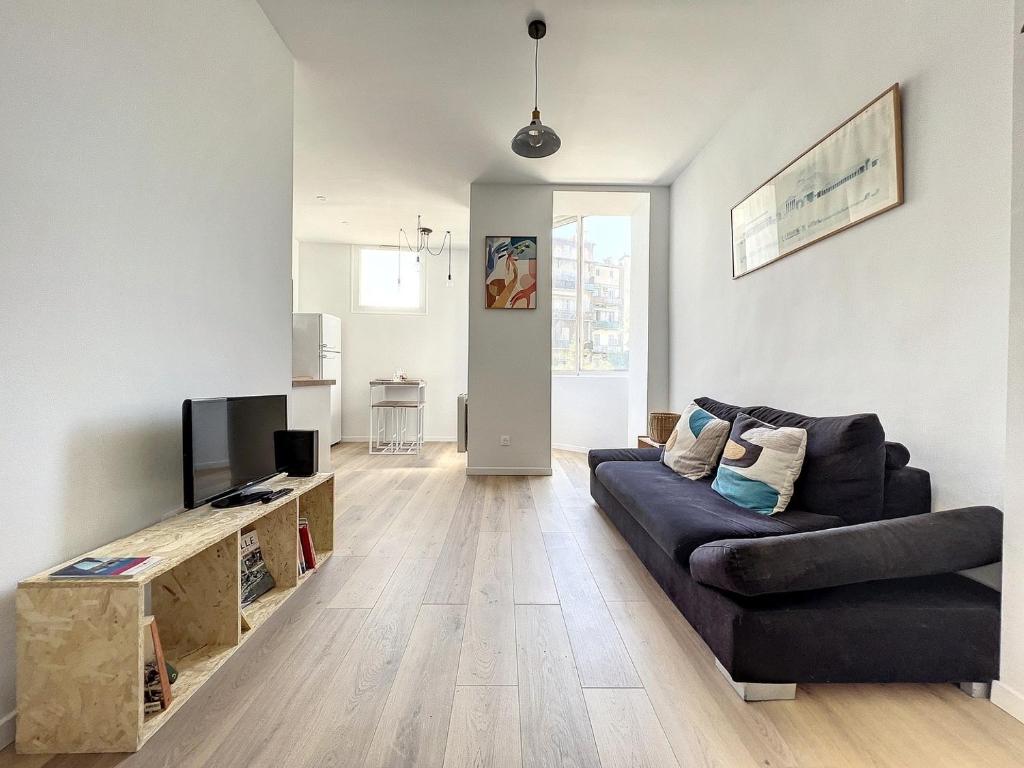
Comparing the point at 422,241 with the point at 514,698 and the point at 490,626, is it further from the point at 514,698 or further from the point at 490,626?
the point at 514,698

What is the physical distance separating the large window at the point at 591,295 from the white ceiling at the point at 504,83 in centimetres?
150

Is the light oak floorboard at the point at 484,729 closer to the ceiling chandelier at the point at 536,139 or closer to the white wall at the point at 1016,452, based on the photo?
the white wall at the point at 1016,452

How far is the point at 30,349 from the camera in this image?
1291 millimetres

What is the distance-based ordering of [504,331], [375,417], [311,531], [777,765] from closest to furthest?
[777,765], [311,531], [504,331], [375,417]

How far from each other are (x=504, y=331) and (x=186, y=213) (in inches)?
121

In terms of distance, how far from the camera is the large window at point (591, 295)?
19.9 feet

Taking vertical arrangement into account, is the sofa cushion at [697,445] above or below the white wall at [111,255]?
below

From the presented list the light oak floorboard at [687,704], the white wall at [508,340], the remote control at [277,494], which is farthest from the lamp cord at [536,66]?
the light oak floorboard at [687,704]

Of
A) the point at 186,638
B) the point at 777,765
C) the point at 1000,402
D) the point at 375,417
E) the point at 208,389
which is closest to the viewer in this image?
the point at 777,765

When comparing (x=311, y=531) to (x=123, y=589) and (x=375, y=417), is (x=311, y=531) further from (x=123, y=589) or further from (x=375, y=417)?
(x=375, y=417)

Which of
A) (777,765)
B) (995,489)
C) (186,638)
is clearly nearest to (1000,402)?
(995,489)

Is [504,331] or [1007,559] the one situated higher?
[504,331]

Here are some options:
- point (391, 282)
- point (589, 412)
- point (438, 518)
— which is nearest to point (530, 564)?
point (438, 518)

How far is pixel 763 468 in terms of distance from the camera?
2.13m
